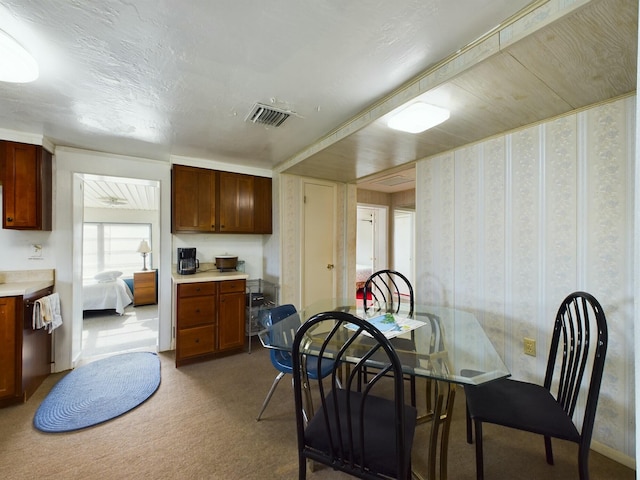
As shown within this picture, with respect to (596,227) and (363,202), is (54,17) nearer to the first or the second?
(596,227)

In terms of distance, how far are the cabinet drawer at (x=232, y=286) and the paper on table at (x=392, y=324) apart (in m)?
1.62

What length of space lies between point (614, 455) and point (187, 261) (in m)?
3.75

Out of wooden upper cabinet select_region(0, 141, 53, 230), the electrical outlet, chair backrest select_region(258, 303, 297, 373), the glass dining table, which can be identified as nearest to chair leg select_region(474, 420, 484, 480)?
the glass dining table

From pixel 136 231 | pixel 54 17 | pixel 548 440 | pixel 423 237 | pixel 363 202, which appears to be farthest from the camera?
pixel 136 231

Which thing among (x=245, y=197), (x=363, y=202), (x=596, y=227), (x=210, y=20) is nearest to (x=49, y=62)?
(x=210, y=20)

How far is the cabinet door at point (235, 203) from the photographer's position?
11.0 feet

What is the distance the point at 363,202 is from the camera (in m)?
5.27

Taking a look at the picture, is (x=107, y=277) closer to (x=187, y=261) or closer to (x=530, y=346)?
(x=187, y=261)

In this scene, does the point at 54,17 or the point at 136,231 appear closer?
the point at 54,17

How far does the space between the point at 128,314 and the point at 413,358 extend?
5157 mm

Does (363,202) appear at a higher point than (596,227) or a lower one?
higher

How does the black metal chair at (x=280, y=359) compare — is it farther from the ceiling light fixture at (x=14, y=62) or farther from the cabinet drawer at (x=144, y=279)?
the cabinet drawer at (x=144, y=279)

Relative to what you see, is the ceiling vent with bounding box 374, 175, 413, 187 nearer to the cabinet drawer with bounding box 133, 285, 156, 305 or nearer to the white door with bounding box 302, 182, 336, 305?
the white door with bounding box 302, 182, 336, 305

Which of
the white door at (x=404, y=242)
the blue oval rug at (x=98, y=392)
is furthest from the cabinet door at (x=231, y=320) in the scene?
the white door at (x=404, y=242)
